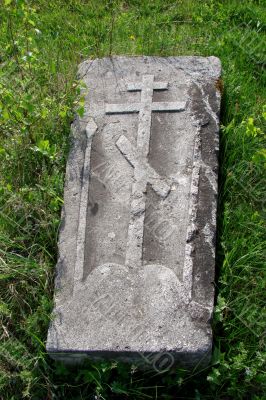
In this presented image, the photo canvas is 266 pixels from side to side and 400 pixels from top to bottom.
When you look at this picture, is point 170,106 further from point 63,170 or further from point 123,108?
point 63,170

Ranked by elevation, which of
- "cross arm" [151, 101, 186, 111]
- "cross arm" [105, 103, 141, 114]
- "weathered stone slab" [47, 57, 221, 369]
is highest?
"cross arm" [151, 101, 186, 111]

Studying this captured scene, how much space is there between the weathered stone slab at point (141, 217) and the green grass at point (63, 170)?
15cm

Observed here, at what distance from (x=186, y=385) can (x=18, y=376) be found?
34.8 inches

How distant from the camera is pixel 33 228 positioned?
3.02 m

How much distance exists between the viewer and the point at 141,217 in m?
2.66

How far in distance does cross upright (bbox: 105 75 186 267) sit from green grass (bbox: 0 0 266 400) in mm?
336

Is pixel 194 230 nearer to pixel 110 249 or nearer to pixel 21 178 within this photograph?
pixel 110 249

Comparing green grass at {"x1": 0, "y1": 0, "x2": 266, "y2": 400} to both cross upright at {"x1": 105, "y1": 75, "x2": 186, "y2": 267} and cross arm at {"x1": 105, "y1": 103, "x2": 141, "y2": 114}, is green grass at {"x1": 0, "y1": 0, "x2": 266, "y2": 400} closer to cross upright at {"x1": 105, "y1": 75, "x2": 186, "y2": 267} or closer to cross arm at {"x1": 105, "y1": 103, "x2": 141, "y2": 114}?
cross arm at {"x1": 105, "y1": 103, "x2": 141, "y2": 114}

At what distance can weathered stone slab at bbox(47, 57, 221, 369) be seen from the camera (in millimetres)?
2393

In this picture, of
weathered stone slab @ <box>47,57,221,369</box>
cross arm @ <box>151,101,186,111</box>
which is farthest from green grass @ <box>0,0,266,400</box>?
cross arm @ <box>151,101,186,111</box>

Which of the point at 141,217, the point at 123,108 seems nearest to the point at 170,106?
the point at 123,108

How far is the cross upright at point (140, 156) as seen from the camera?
2.60 meters

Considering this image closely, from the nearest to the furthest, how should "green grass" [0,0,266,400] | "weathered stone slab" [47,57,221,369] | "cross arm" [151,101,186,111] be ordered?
"weathered stone slab" [47,57,221,369] → "green grass" [0,0,266,400] → "cross arm" [151,101,186,111]

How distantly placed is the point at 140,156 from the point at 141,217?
39 cm
